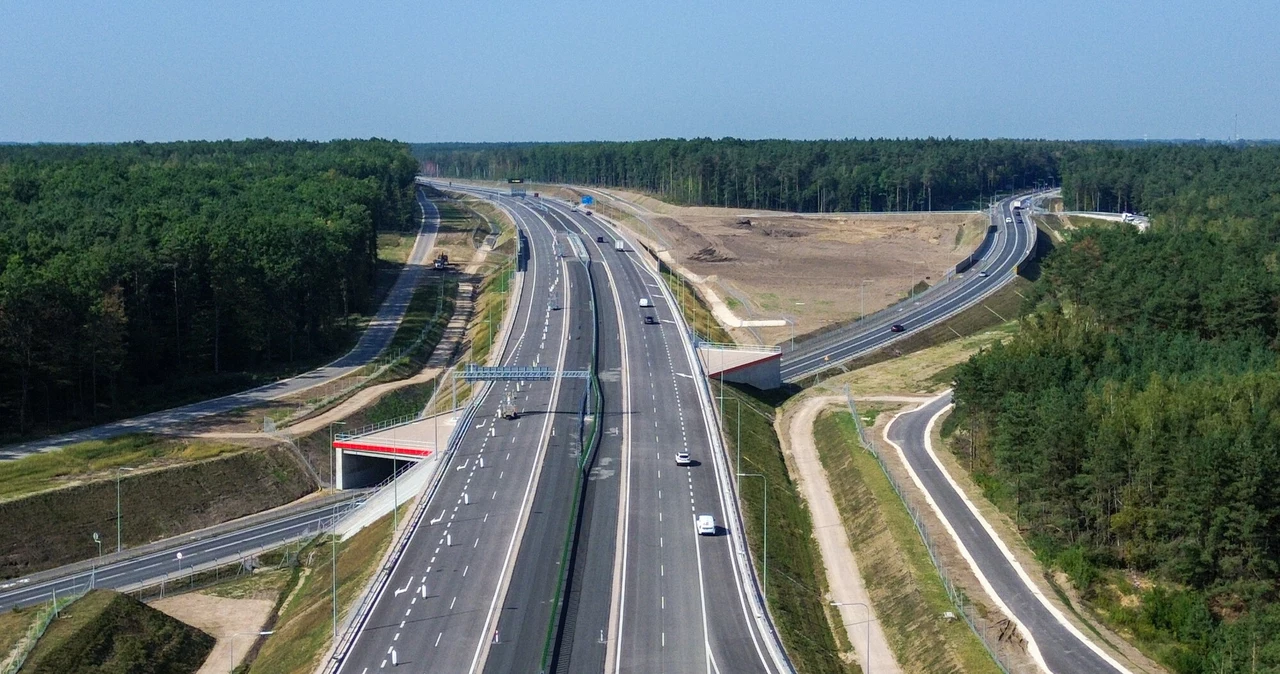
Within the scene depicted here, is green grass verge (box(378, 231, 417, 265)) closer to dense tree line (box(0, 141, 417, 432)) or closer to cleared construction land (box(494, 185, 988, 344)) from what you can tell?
dense tree line (box(0, 141, 417, 432))

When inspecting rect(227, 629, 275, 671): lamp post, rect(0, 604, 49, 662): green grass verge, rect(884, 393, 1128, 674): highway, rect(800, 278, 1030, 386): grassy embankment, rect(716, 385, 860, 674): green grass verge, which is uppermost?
rect(800, 278, 1030, 386): grassy embankment

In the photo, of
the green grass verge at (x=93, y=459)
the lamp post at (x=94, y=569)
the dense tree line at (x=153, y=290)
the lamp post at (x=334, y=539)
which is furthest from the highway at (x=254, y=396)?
the lamp post at (x=94, y=569)

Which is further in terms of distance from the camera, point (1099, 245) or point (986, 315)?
point (986, 315)

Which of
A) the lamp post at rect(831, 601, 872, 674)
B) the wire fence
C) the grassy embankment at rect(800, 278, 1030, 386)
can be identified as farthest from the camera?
the grassy embankment at rect(800, 278, 1030, 386)

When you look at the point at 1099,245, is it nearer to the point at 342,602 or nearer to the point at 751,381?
the point at 751,381

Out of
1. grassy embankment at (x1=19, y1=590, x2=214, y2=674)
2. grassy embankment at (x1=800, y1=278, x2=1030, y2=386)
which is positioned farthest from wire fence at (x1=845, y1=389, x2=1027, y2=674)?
grassy embankment at (x1=800, y1=278, x2=1030, y2=386)

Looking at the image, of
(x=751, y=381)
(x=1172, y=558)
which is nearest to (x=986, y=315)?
(x=751, y=381)

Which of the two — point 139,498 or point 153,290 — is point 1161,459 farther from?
point 153,290

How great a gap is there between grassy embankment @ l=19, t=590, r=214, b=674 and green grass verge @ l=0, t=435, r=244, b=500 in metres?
18.8

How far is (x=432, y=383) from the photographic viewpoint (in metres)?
116

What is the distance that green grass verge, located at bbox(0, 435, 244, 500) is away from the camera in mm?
82812

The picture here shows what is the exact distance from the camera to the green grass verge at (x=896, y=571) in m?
58.2

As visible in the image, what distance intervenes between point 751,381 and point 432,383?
2726cm

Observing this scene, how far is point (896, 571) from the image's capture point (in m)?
69.2
